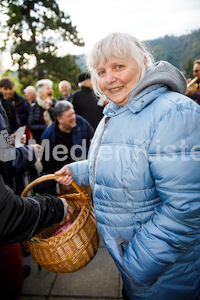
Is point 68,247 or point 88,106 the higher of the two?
point 88,106

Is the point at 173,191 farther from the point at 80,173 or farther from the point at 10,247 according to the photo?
the point at 10,247

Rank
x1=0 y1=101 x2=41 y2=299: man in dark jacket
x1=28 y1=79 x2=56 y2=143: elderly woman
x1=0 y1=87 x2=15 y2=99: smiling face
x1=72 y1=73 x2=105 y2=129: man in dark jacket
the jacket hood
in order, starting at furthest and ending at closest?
1. x1=72 y1=73 x2=105 y2=129: man in dark jacket
2. x1=28 y1=79 x2=56 y2=143: elderly woman
3. x1=0 y1=87 x2=15 y2=99: smiling face
4. x1=0 y1=101 x2=41 y2=299: man in dark jacket
5. the jacket hood

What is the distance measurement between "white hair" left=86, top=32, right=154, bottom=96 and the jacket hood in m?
0.11

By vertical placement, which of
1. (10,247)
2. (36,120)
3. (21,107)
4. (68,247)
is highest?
(21,107)

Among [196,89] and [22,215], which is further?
[196,89]

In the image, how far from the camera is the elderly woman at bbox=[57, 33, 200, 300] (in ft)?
3.06

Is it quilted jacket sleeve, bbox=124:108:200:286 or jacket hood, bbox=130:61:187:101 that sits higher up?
jacket hood, bbox=130:61:187:101

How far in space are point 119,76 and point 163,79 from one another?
0.86 feet

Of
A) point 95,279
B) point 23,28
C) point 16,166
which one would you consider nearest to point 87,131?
point 16,166

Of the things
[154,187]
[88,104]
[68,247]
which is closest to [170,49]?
[88,104]

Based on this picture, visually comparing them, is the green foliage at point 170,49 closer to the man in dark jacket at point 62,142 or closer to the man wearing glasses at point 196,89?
the man wearing glasses at point 196,89

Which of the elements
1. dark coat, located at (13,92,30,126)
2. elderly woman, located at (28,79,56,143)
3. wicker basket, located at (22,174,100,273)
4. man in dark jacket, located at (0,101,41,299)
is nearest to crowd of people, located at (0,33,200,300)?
wicker basket, located at (22,174,100,273)

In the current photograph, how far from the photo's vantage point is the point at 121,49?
3.81 ft

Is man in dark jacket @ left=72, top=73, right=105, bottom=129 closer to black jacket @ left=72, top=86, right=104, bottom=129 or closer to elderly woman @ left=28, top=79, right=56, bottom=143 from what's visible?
black jacket @ left=72, top=86, right=104, bottom=129
